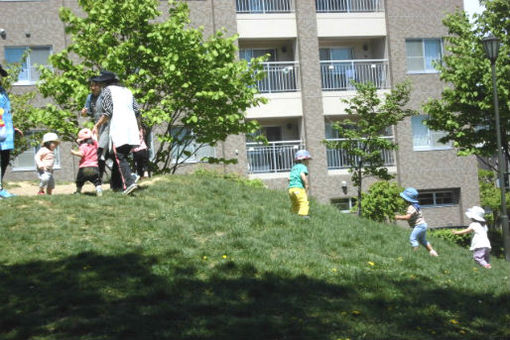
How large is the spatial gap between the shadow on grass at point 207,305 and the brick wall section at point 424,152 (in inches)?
798

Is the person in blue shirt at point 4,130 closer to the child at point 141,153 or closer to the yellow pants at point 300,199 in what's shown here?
the child at point 141,153

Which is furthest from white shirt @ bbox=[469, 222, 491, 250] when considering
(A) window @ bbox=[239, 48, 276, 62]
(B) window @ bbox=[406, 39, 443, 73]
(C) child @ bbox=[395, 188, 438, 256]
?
(B) window @ bbox=[406, 39, 443, 73]


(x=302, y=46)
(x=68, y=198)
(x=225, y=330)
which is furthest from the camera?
(x=302, y=46)

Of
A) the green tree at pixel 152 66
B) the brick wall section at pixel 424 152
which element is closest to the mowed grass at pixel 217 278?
the green tree at pixel 152 66

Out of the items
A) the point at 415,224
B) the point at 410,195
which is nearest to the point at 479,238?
the point at 415,224

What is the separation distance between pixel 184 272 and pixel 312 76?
2059 centimetres

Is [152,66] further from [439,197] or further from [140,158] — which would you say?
[439,197]

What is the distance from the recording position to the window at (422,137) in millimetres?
27656

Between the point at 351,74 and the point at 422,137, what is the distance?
423 centimetres

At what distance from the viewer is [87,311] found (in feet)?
18.7

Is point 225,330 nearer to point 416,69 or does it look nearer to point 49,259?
point 49,259

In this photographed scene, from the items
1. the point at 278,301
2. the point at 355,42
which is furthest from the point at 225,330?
the point at 355,42

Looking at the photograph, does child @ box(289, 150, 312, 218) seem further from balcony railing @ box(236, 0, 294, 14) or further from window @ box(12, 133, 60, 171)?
balcony railing @ box(236, 0, 294, 14)

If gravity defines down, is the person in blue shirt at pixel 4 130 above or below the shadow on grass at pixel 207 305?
above
